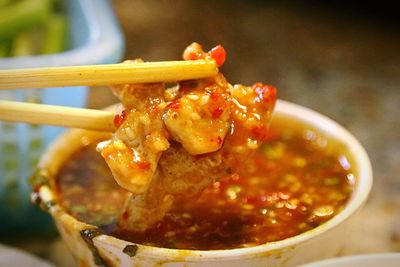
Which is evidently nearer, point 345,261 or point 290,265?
point 345,261

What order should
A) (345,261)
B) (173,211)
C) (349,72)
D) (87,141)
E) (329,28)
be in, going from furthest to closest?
(329,28), (349,72), (87,141), (173,211), (345,261)

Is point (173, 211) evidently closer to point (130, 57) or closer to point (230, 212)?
point (230, 212)

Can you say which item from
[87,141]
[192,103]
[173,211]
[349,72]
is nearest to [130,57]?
[349,72]

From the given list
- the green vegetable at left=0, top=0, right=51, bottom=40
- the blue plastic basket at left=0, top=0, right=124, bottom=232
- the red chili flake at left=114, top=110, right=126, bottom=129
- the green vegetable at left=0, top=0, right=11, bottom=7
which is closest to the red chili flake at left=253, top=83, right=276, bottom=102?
the red chili flake at left=114, top=110, right=126, bottom=129

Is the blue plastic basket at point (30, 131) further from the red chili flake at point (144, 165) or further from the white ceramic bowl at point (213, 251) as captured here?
the red chili flake at point (144, 165)

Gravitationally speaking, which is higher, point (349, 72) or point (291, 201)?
point (291, 201)

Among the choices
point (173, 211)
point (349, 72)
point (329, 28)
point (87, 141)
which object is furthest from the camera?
point (329, 28)

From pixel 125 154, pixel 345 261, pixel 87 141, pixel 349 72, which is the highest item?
pixel 125 154

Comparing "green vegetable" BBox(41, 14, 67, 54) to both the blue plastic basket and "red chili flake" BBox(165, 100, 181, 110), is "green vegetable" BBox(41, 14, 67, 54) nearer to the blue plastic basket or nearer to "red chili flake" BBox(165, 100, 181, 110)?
the blue plastic basket
